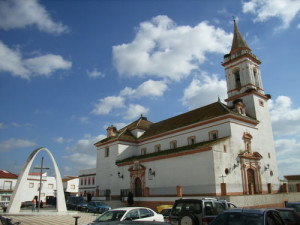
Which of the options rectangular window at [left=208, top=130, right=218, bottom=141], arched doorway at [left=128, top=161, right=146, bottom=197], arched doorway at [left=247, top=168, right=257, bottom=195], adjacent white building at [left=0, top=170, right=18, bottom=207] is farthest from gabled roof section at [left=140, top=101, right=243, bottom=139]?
adjacent white building at [left=0, top=170, right=18, bottom=207]

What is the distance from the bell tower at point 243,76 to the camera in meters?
31.8

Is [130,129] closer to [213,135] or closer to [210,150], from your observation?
[213,135]

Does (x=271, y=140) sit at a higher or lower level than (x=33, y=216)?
higher

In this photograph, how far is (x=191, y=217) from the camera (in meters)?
10.6

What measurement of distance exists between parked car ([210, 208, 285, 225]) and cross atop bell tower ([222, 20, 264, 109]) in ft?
85.4

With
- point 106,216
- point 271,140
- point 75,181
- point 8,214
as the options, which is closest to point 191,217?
point 106,216

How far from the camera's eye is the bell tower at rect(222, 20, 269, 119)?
31812mm

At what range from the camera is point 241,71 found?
33.7 meters

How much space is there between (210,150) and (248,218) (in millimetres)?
17387

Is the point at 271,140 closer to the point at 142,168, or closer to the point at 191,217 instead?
the point at 142,168

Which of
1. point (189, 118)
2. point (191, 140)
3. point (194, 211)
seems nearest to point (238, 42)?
point (189, 118)

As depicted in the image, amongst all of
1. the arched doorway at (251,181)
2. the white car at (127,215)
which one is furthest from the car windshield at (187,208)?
the arched doorway at (251,181)

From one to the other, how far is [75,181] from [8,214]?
141 ft

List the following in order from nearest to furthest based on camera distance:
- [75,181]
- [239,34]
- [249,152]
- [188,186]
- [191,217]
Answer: [191,217]
[188,186]
[249,152]
[239,34]
[75,181]
